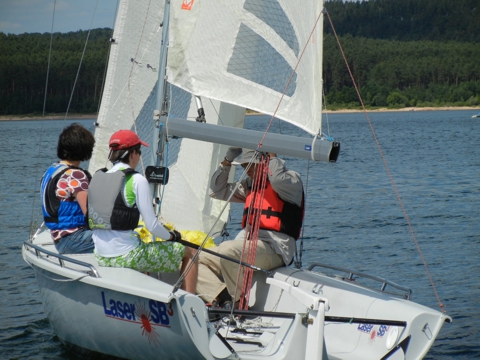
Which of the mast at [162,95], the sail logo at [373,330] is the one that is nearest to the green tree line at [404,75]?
the mast at [162,95]

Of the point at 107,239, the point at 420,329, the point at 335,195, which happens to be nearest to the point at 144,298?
the point at 107,239

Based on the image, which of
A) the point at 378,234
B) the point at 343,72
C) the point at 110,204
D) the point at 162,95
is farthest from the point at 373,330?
→ the point at 343,72

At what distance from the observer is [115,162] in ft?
16.0

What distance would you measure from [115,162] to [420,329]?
222 cm

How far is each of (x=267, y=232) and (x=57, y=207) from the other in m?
1.53

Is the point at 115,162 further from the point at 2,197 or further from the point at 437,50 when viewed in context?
the point at 437,50

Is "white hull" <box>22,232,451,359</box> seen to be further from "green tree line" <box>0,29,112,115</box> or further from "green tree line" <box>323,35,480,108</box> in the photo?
"green tree line" <box>323,35,480,108</box>

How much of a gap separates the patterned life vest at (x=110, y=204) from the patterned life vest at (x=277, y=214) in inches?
44.4

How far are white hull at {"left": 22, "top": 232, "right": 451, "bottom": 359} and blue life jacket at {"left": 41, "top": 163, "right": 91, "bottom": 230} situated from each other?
263mm

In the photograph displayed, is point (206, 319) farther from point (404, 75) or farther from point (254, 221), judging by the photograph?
point (404, 75)

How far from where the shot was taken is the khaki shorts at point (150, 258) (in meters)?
4.97

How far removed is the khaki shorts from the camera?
16.3 ft

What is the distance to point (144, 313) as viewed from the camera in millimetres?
4727

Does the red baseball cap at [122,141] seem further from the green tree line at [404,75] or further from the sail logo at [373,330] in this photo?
the green tree line at [404,75]
